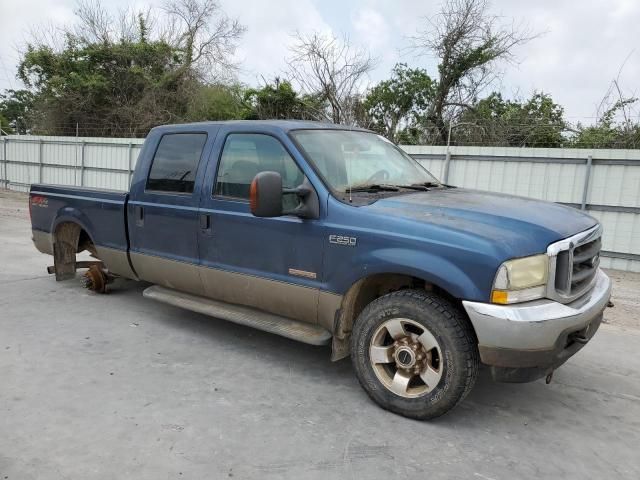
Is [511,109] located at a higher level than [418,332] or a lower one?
higher

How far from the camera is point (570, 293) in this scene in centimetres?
317

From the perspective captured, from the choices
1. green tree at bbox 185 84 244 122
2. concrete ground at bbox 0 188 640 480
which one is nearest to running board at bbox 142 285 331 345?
concrete ground at bbox 0 188 640 480

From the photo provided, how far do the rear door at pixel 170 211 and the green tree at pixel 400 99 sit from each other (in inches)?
600

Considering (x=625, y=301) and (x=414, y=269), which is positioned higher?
(x=414, y=269)

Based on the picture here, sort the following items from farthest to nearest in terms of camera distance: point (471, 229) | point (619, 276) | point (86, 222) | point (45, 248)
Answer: point (619, 276) → point (45, 248) → point (86, 222) → point (471, 229)

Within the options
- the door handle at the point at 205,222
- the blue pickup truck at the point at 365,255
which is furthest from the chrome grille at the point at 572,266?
the door handle at the point at 205,222

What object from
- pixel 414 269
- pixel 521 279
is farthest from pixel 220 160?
pixel 521 279

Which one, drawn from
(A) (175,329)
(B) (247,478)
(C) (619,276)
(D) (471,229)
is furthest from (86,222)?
(C) (619,276)

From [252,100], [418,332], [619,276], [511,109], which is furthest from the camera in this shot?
[252,100]

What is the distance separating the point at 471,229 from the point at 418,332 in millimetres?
743

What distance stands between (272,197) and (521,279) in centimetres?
162

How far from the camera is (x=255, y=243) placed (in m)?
4.06

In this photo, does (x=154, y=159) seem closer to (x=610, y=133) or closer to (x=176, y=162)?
(x=176, y=162)

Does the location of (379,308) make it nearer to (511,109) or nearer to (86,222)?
(86,222)
